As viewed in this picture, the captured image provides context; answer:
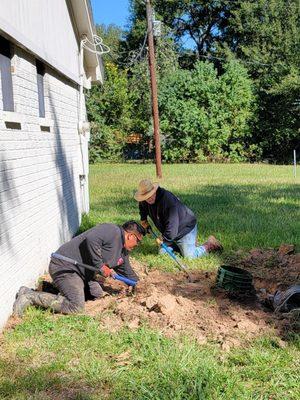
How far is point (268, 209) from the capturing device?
11.3m

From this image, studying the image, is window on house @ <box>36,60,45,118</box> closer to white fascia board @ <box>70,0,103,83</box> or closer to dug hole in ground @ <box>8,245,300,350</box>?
white fascia board @ <box>70,0,103,83</box>

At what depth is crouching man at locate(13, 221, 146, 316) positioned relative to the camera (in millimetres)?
5262

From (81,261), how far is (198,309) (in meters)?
1.44

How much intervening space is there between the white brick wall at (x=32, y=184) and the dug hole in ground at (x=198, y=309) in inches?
33.0

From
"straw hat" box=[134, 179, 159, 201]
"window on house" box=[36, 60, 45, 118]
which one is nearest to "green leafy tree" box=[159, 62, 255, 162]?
"window on house" box=[36, 60, 45, 118]

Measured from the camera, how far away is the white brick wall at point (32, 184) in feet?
16.9

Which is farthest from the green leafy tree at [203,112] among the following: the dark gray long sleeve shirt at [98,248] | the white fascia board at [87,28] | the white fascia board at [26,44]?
the dark gray long sleeve shirt at [98,248]

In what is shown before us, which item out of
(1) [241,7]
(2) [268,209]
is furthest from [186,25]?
(2) [268,209]

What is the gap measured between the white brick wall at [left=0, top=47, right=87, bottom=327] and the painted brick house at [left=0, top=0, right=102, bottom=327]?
1 cm

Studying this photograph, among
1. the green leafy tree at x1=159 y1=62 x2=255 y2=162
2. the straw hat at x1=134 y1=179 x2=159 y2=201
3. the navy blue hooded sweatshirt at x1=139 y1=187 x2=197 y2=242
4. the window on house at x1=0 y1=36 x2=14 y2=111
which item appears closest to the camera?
the window on house at x1=0 y1=36 x2=14 y2=111

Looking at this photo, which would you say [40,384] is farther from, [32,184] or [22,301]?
[32,184]

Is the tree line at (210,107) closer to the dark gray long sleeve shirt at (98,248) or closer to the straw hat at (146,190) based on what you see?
the straw hat at (146,190)

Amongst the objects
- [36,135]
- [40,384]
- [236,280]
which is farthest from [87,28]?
[40,384]

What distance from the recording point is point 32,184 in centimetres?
632
